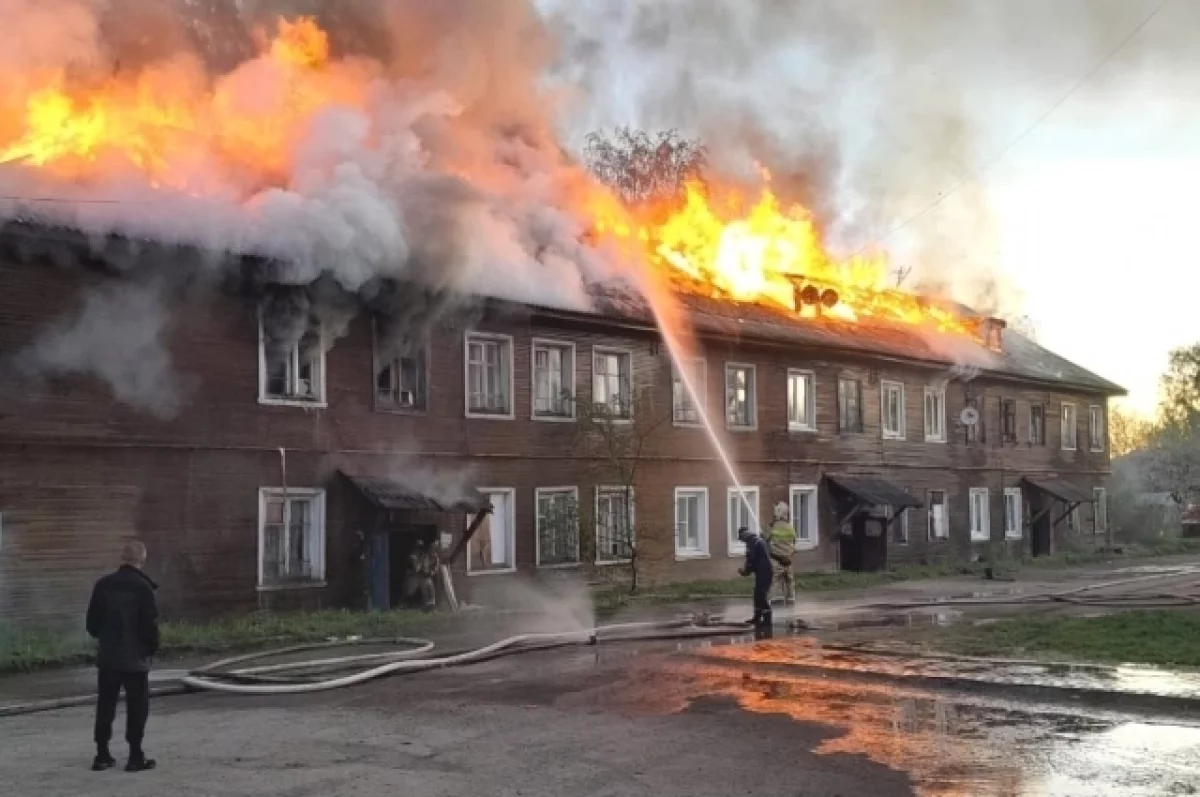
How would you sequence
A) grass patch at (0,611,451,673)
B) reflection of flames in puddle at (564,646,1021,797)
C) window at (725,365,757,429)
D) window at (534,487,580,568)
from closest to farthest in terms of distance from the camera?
reflection of flames in puddle at (564,646,1021,797) → grass patch at (0,611,451,673) → window at (534,487,580,568) → window at (725,365,757,429)

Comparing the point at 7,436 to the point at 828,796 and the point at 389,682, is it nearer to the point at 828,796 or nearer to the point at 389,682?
the point at 389,682

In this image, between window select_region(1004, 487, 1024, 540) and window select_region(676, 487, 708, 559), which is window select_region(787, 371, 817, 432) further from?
window select_region(1004, 487, 1024, 540)

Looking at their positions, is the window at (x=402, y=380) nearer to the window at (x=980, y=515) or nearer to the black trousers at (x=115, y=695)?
the black trousers at (x=115, y=695)

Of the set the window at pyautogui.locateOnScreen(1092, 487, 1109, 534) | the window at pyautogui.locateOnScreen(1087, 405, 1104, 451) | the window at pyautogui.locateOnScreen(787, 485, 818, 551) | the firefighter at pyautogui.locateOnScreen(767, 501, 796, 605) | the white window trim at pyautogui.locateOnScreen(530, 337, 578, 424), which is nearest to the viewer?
the firefighter at pyautogui.locateOnScreen(767, 501, 796, 605)

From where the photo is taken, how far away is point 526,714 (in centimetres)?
1078

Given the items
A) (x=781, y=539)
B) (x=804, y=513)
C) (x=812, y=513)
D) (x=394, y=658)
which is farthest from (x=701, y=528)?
(x=394, y=658)

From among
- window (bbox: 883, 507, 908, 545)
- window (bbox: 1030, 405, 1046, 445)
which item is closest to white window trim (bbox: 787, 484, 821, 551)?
window (bbox: 883, 507, 908, 545)

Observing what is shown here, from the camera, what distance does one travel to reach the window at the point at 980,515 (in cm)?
3734

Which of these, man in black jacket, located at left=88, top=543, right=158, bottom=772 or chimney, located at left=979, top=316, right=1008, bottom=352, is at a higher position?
chimney, located at left=979, top=316, right=1008, bottom=352

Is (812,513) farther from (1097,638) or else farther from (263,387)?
(263,387)

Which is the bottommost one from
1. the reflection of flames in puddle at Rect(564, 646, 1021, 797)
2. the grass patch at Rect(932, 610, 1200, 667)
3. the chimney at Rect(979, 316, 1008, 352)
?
the reflection of flames in puddle at Rect(564, 646, 1021, 797)

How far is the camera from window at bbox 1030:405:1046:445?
40.7 m

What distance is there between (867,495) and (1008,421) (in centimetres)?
1058

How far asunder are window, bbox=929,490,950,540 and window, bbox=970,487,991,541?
1815 millimetres
